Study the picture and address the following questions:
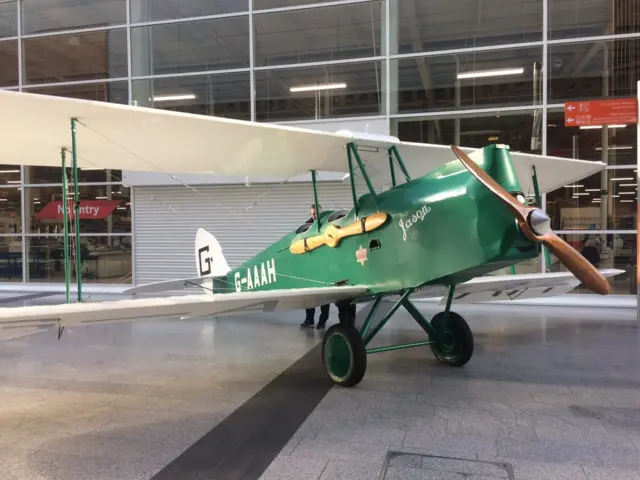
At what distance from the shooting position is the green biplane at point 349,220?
3.40 metres

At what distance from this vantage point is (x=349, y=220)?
16.1 feet

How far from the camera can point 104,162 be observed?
16.8 ft

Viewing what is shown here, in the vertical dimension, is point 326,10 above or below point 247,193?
above

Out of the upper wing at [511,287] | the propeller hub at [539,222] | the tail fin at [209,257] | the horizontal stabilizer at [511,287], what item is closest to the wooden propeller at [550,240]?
the propeller hub at [539,222]

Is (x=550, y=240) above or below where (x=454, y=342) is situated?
above

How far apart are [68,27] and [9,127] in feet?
36.0

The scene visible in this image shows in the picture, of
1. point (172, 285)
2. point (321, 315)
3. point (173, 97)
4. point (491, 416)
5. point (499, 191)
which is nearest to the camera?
point (499, 191)

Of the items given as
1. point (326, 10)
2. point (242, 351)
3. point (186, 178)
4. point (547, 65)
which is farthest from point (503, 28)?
point (242, 351)

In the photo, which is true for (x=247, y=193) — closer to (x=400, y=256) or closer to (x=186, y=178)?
(x=186, y=178)

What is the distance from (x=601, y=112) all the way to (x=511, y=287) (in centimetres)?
577

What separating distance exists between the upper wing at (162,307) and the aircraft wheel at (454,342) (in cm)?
124

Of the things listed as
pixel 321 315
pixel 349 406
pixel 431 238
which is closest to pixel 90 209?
pixel 321 315

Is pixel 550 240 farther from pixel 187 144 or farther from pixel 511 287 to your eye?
pixel 187 144

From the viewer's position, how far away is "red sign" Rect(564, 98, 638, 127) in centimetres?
884
